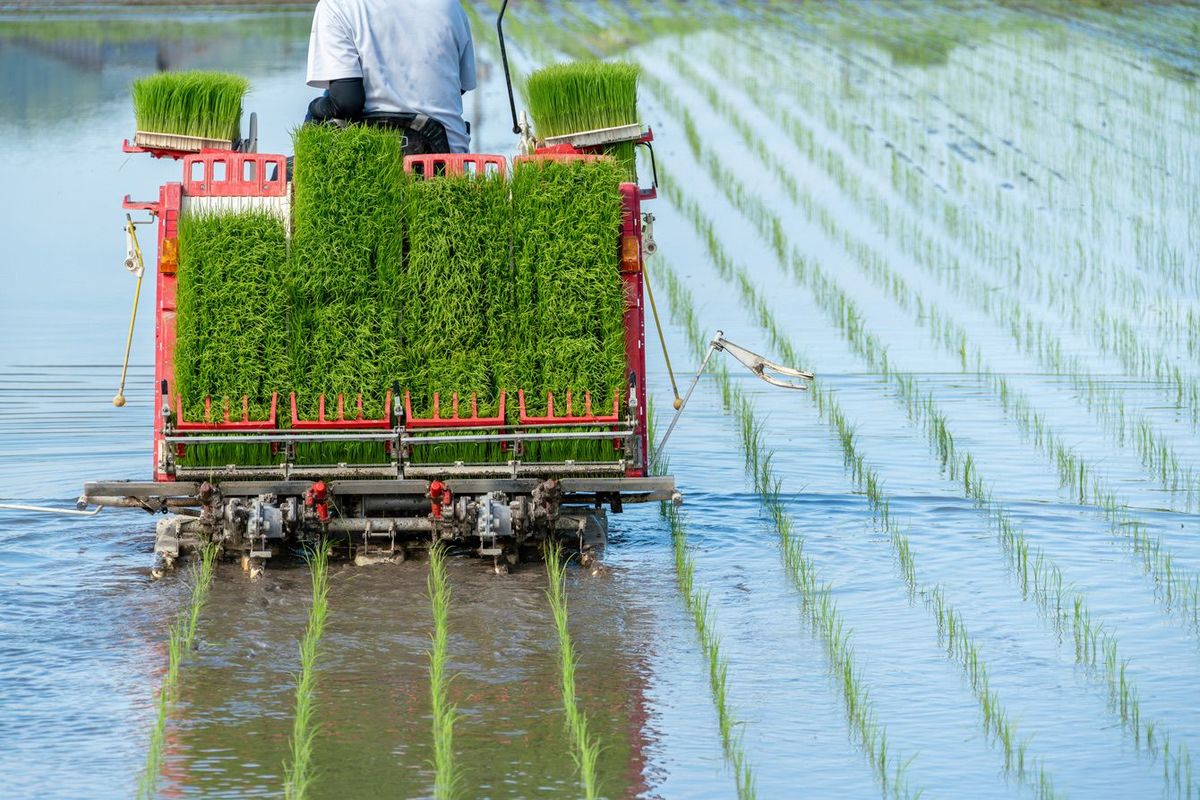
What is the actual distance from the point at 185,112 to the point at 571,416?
2.02 meters

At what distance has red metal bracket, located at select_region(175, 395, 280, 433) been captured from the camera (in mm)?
6801

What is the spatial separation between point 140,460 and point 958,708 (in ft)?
14.7

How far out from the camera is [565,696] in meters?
5.39

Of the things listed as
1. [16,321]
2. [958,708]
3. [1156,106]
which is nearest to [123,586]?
[958,708]

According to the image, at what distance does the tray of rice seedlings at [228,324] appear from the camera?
6.89 meters

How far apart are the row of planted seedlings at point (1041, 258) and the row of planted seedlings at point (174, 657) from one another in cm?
539

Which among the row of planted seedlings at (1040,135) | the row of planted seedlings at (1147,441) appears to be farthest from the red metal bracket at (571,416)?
the row of planted seedlings at (1040,135)

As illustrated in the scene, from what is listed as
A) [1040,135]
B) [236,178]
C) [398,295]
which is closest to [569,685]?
[398,295]

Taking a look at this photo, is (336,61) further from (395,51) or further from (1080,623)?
(1080,623)

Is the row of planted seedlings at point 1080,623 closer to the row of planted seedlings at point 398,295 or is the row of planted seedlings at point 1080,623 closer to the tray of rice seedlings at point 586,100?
the row of planted seedlings at point 398,295

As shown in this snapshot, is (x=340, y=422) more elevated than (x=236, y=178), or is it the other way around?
(x=236, y=178)

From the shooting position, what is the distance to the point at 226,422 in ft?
22.4

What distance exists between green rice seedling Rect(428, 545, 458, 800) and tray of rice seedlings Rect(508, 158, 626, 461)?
0.56m

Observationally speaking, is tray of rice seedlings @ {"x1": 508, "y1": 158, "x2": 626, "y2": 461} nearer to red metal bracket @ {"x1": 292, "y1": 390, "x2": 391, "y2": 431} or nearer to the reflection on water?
red metal bracket @ {"x1": 292, "y1": 390, "x2": 391, "y2": 431}
